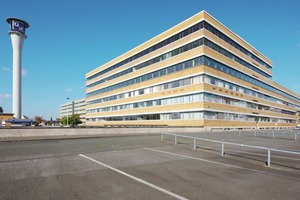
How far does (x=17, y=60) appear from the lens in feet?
216

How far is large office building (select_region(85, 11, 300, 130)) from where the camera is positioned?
4750 centimetres

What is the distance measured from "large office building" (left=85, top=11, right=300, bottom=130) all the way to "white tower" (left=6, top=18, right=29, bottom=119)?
27669 mm

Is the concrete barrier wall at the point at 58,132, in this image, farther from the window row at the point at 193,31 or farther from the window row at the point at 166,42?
the window row at the point at 193,31

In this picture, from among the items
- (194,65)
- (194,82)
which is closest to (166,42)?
(194,65)

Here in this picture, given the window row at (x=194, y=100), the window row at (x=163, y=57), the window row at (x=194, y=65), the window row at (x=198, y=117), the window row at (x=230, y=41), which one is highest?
the window row at (x=230, y=41)

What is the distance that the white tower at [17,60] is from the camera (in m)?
65.4

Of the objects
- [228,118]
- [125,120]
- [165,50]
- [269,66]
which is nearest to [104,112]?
[125,120]

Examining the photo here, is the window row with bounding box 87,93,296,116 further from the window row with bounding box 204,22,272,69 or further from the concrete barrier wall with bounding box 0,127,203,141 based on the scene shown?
the concrete barrier wall with bounding box 0,127,203,141

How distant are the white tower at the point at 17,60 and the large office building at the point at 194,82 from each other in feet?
90.8

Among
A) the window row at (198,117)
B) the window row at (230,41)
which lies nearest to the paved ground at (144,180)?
the window row at (198,117)

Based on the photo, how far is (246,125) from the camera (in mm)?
60281

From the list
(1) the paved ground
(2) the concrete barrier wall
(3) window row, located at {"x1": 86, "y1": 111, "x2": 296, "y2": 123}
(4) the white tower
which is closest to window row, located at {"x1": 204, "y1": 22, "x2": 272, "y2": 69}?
(3) window row, located at {"x1": 86, "y1": 111, "x2": 296, "y2": 123}

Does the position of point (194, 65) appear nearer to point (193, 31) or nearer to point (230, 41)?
point (193, 31)

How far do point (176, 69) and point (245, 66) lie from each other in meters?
21.5
